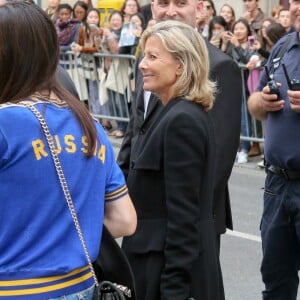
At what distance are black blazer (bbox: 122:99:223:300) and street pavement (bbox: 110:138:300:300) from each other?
2.17 m

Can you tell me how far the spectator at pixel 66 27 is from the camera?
41.9 feet

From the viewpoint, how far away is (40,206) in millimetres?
2229

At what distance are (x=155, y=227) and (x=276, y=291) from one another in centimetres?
137

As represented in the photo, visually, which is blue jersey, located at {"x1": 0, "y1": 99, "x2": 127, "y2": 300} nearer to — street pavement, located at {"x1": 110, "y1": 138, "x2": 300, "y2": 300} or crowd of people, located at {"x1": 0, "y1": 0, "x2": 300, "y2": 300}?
crowd of people, located at {"x1": 0, "y1": 0, "x2": 300, "y2": 300}

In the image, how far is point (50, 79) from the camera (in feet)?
7.55

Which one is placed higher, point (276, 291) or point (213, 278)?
point (213, 278)

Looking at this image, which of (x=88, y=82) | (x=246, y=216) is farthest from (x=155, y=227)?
(x=88, y=82)

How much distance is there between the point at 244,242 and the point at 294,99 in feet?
9.59

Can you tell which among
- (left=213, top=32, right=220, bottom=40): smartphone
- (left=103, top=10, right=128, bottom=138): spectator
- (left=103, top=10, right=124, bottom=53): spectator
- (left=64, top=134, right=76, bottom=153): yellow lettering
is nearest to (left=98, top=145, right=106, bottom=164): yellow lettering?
(left=64, top=134, right=76, bottom=153): yellow lettering

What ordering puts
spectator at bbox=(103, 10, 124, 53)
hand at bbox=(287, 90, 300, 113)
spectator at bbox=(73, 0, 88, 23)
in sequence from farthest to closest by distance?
spectator at bbox=(73, 0, 88, 23) < spectator at bbox=(103, 10, 124, 53) < hand at bbox=(287, 90, 300, 113)

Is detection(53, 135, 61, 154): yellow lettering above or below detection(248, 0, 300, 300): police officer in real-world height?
above

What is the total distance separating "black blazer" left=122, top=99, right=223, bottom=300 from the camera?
3.04 meters

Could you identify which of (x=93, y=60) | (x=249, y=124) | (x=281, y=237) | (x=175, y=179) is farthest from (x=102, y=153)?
(x=93, y=60)

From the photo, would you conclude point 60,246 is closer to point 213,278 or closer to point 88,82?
point 213,278
